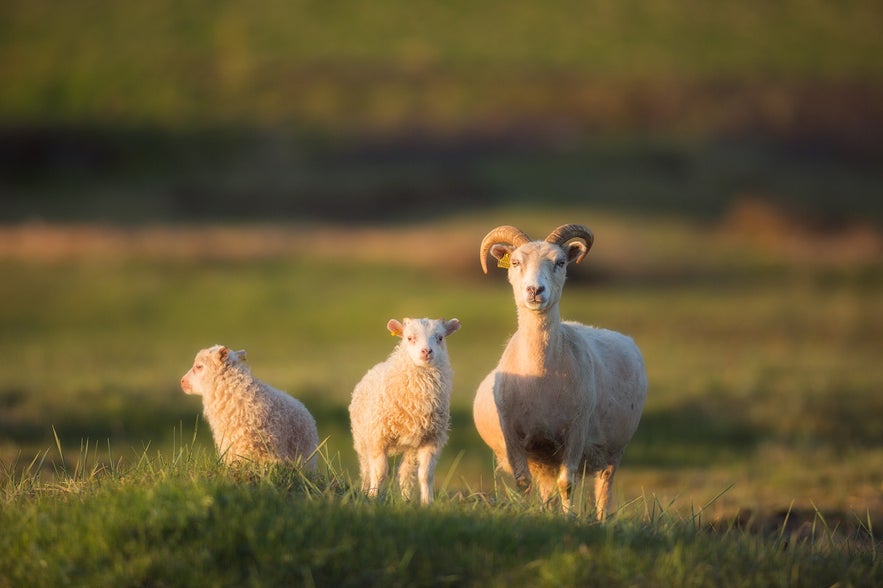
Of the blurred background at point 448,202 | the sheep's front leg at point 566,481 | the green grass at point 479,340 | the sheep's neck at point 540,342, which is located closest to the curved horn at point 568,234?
the sheep's neck at point 540,342

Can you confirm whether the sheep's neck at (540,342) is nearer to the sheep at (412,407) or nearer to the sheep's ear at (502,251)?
the sheep's ear at (502,251)

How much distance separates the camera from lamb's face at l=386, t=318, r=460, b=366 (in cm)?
873

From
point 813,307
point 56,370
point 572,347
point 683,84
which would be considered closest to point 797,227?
point 813,307

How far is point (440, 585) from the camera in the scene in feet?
23.0

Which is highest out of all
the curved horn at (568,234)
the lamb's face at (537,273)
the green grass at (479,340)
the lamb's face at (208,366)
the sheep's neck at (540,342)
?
the curved horn at (568,234)

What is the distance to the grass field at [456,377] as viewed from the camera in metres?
7.34

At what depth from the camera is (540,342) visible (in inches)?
378

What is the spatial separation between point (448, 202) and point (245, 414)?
142 ft

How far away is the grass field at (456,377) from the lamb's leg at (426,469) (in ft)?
0.61

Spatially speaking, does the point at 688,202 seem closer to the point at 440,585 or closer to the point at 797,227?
the point at 797,227

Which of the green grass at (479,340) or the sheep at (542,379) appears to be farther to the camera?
the green grass at (479,340)

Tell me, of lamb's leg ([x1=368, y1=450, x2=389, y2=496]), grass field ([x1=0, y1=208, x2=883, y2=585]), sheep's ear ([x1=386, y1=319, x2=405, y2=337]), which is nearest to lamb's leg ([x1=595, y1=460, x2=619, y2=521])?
grass field ([x1=0, y1=208, x2=883, y2=585])

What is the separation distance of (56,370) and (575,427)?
15271mm

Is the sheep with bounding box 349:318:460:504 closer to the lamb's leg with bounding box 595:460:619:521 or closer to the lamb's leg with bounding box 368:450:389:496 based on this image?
the lamb's leg with bounding box 368:450:389:496
